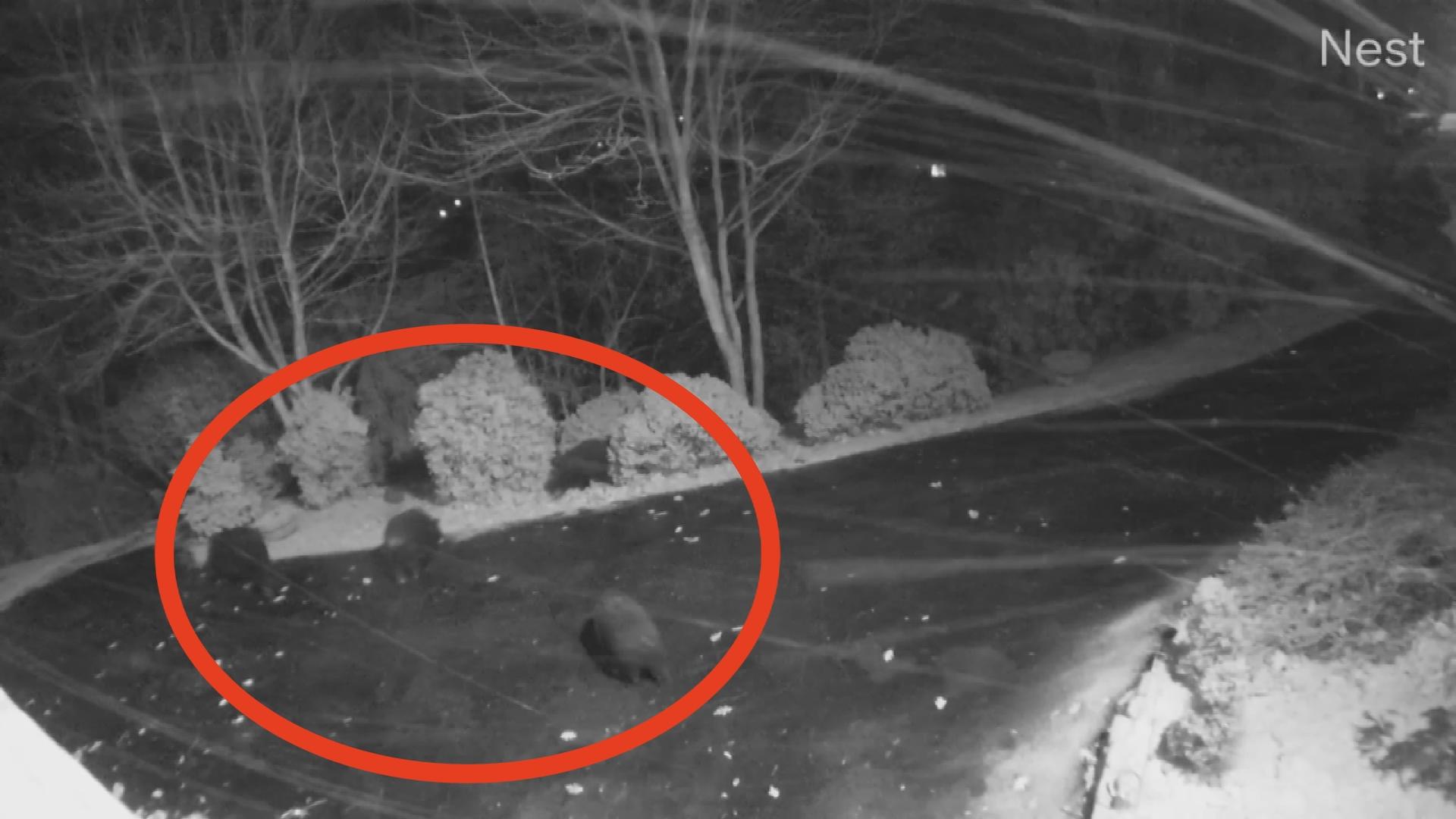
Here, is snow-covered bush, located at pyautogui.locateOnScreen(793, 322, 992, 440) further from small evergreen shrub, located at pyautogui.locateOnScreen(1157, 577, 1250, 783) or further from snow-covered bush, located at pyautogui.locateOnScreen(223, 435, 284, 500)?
snow-covered bush, located at pyautogui.locateOnScreen(223, 435, 284, 500)

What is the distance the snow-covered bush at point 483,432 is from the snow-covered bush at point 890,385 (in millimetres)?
3057

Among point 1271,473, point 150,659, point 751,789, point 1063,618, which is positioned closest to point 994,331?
point 1271,473

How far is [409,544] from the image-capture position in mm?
9102

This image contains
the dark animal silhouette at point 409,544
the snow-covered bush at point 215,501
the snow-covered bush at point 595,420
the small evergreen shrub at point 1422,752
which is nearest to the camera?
the small evergreen shrub at point 1422,752

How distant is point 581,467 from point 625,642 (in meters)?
4.62

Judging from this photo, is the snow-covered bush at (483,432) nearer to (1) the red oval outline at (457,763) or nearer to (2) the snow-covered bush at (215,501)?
(1) the red oval outline at (457,763)

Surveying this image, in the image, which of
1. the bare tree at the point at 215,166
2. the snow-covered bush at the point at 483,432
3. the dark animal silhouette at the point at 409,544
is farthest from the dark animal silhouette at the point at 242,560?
the bare tree at the point at 215,166

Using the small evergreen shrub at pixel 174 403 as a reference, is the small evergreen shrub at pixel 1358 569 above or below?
above

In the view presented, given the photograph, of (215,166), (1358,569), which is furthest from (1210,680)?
(215,166)

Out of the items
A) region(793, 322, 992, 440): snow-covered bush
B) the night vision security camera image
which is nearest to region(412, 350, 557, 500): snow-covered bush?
the night vision security camera image

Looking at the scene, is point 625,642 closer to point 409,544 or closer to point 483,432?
point 409,544

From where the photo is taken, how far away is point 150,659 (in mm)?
7770

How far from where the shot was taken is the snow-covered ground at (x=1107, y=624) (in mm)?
1783

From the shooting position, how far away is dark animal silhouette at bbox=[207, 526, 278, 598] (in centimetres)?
903
